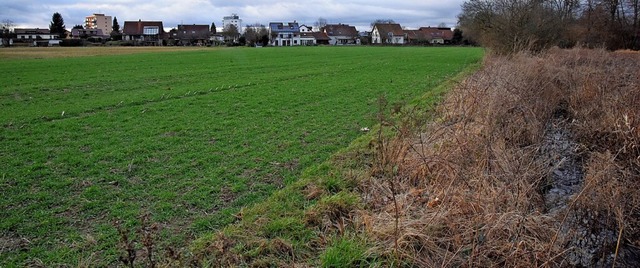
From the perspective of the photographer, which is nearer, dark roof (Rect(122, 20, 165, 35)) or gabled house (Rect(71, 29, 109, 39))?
dark roof (Rect(122, 20, 165, 35))

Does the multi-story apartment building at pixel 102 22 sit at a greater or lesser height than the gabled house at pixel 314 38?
greater

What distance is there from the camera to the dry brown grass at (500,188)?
414cm

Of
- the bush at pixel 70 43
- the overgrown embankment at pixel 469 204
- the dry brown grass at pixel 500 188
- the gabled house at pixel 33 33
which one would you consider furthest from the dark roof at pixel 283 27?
the overgrown embankment at pixel 469 204

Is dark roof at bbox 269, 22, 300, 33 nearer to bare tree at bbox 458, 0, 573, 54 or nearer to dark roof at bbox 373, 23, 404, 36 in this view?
dark roof at bbox 373, 23, 404, 36

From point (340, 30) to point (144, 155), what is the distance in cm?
13796

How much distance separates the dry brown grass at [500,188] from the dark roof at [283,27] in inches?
5154

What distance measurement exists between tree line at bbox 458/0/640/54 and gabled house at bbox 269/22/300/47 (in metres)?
97.2

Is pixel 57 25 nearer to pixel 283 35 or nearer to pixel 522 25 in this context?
pixel 283 35

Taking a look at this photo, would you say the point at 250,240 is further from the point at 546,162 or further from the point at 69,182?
the point at 546,162

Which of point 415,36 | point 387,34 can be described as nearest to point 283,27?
point 387,34

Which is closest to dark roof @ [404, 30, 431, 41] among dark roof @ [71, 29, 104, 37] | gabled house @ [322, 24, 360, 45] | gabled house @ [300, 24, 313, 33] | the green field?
gabled house @ [322, 24, 360, 45]

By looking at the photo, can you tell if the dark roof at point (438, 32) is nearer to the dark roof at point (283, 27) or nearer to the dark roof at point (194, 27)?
the dark roof at point (283, 27)

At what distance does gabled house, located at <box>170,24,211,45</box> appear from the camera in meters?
109

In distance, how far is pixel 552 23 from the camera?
29.9m
